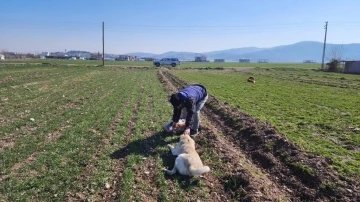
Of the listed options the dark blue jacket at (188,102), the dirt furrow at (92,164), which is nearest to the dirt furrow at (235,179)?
the dark blue jacket at (188,102)

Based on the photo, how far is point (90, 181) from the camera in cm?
689

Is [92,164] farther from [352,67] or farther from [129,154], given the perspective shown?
[352,67]

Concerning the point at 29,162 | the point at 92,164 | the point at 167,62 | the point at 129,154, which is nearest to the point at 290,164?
the point at 129,154

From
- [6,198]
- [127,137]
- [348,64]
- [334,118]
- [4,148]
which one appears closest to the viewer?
[6,198]

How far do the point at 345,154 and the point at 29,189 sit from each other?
843 cm

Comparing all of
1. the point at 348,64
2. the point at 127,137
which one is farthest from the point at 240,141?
the point at 348,64

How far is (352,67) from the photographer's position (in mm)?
63469

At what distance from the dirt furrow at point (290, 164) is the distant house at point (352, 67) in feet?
197

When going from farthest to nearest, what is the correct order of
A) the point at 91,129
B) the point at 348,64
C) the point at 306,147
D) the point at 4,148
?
the point at 348,64 → the point at 91,129 → the point at 306,147 → the point at 4,148

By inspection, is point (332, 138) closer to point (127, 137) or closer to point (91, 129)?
point (127, 137)

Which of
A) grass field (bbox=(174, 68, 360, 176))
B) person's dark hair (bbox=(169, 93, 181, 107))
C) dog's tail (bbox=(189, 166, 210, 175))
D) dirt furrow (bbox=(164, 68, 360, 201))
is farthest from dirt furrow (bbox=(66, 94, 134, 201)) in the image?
grass field (bbox=(174, 68, 360, 176))

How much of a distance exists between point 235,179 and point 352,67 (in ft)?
218

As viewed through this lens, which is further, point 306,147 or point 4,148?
point 306,147

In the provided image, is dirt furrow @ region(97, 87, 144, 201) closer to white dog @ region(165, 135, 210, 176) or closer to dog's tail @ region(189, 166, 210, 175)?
white dog @ region(165, 135, 210, 176)
